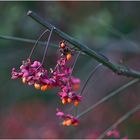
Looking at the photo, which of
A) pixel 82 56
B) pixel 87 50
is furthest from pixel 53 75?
pixel 82 56

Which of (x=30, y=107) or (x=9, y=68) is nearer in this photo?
(x=9, y=68)

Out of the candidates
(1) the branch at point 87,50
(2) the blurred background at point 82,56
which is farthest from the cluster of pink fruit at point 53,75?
(2) the blurred background at point 82,56

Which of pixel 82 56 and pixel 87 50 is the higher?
pixel 82 56

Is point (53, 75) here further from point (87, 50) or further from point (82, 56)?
point (82, 56)

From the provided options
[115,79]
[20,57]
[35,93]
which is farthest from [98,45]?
[35,93]

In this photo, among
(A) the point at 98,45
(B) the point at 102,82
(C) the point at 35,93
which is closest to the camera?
(A) the point at 98,45

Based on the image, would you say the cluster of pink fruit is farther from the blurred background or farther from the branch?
the blurred background

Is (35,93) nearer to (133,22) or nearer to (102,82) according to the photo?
(102,82)

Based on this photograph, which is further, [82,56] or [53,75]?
[82,56]
